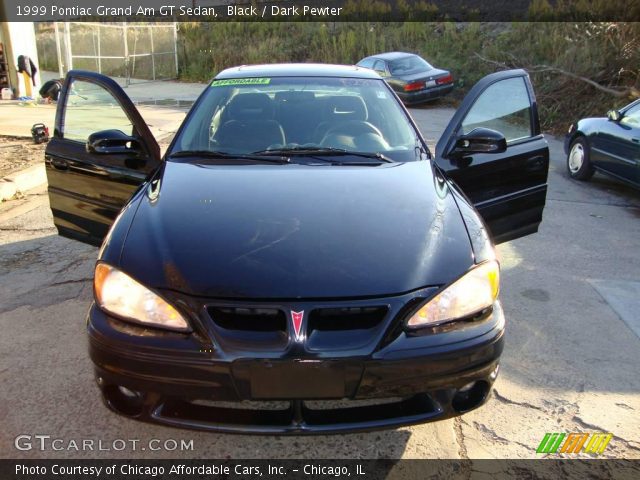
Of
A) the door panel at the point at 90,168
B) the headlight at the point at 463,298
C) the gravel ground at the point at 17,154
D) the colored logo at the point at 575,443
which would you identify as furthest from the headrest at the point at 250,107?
the gravel ground at the point at 17,154

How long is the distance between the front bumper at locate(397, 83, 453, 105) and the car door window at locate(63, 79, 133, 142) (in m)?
11.3

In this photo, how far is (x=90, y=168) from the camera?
3742 mm

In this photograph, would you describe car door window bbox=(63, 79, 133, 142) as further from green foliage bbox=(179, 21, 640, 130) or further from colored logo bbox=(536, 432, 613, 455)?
green foliage bbox=(179, 21, 640, 130)

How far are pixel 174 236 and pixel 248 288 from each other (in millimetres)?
490

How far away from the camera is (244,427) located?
6.82ft

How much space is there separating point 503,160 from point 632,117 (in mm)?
4446

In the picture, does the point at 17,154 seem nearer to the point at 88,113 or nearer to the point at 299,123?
the point at 88,113

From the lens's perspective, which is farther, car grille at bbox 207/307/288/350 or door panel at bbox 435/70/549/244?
door panel at bbox 435/70/549/244

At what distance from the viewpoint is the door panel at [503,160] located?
3574 mm

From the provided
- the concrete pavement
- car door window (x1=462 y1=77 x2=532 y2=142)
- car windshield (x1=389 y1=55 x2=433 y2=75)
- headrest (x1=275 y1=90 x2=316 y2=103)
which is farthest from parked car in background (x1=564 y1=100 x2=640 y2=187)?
car windshield (x1=389 y1=55 x2=433 y2=75)

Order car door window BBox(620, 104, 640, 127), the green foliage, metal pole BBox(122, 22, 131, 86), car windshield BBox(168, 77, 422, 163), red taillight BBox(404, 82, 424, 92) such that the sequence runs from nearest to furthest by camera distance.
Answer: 1. car windshield BBox(168, 77, 422, 163)
2. car door window BBox(620, 104, 640, 127)
3. the green foliage
4. red taillight BBox(404, 82, 424, 92)
5. metal pole BBox(122, 22, 131, 86)

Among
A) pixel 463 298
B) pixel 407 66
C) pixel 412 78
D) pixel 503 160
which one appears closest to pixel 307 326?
pixel 463 298

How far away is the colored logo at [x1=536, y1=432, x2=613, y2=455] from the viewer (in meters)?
2.55

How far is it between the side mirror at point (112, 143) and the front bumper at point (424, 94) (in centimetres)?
1255
